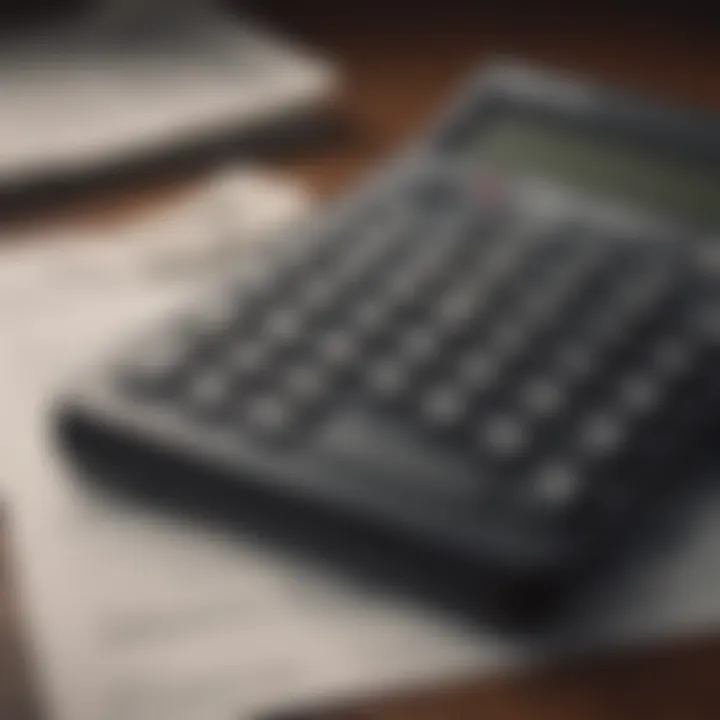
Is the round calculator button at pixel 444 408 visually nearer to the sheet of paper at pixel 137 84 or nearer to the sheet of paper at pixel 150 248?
the sheet of paper at pixel 150 248

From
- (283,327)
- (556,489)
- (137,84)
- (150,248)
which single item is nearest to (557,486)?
(556,489)

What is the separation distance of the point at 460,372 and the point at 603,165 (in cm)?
14

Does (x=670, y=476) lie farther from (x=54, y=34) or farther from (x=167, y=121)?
(x=54, y=34)

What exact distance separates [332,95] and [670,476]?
297mm

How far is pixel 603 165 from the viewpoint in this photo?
595 mm

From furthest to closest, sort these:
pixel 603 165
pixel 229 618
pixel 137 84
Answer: pixel 137 84, pixel 603 165, pixel 229 618

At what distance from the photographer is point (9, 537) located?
453 mm

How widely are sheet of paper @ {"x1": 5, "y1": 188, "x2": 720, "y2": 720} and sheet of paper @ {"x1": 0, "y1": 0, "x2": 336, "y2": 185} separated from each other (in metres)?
0.21

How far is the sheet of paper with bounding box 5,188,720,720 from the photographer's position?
0.40 m

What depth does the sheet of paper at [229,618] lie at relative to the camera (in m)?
0.40

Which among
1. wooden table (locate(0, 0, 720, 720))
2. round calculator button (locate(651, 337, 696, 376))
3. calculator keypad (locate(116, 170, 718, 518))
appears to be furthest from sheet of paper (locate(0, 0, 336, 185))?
round calculator button (locate(651, 337, 696, 376))

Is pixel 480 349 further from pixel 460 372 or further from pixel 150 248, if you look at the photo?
pixel 150 248

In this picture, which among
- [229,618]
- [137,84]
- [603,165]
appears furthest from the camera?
[137,84]

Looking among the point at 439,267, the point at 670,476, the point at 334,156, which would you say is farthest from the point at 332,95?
the point at 670,476
